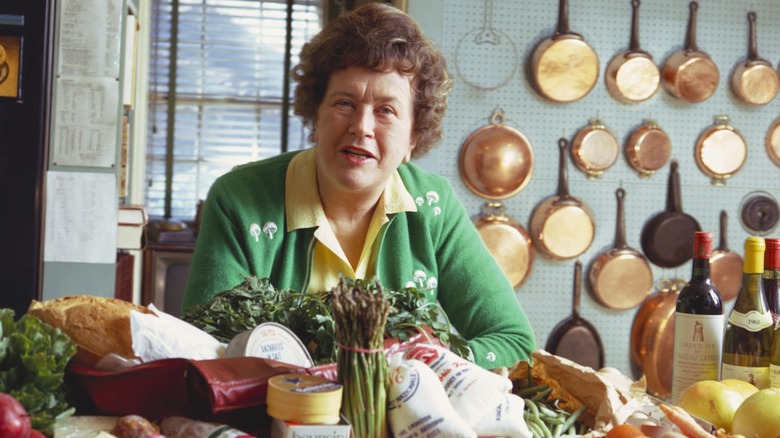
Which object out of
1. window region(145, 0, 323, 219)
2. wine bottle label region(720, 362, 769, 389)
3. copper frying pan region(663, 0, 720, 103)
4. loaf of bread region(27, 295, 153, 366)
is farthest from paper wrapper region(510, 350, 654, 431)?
window region(145, 0, 323, 219)

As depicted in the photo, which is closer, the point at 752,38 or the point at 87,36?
the point at 87,36

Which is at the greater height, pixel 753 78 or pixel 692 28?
pixel 692 28

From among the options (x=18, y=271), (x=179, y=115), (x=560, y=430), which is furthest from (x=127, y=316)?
(x=179, y=115)

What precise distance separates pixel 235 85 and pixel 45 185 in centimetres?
219

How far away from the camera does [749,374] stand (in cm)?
155

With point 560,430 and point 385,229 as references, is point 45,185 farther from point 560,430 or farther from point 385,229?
point 560,430

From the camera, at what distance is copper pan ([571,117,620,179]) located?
390 cm

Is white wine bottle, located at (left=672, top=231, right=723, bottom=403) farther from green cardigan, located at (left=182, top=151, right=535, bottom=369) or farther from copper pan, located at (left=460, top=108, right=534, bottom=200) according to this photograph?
copper pan, located at (left=460, top=108, right=534, bottom=200)

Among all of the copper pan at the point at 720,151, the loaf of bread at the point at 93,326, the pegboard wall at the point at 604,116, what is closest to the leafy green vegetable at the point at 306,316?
the loaf of bread at the point at 93,326

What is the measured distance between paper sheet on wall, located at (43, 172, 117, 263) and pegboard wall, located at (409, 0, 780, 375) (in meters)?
1.35

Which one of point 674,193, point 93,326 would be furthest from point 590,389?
point 674,193

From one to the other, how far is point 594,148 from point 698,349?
8.01ft

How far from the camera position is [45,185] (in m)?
3.35

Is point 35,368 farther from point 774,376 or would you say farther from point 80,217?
point 80,217
